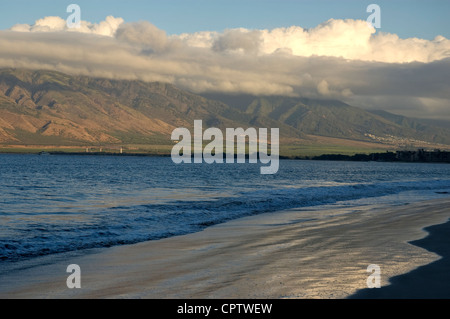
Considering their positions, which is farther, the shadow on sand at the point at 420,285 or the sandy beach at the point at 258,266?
the sandy beach at the point at 258,266

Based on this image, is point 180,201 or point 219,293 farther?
point 180,201

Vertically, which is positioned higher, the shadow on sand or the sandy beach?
the shadow on sand

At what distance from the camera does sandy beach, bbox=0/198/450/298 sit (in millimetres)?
12945

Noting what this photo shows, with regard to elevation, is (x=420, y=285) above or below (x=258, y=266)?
above

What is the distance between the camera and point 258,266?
52.6ft

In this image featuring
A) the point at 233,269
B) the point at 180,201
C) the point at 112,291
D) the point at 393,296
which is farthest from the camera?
the point at 180,201

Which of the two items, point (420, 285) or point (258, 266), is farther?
point (258, 266)

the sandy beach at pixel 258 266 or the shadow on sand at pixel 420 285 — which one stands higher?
the shadow on sand at pixel 420 285

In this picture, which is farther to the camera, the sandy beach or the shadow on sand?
the sandy beach

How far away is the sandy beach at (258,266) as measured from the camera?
12.9 m
